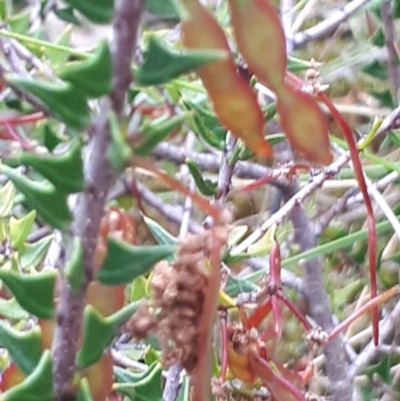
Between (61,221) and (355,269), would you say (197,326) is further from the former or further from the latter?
(355,269)

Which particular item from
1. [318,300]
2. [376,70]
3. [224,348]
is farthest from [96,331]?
[376,70]

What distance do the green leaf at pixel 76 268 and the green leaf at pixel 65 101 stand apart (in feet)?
0.11

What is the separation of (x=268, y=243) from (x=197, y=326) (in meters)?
0.18

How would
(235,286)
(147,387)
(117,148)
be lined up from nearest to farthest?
(117,148) < (147,387) < (235,286)

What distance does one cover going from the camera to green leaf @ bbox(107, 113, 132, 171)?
17cm

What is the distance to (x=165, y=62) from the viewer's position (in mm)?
182

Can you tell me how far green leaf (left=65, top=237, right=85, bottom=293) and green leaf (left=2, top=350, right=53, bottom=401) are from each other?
0.03 m

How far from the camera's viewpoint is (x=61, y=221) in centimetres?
21

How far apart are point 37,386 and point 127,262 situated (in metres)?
0.05

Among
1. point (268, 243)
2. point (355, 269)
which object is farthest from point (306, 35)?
point (355, 269)

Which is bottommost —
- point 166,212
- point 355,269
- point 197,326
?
point 355,269

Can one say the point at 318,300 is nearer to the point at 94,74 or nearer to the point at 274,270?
the point at 274,270

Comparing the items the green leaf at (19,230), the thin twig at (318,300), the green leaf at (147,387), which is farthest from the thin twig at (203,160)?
the green leaf at (147,387)

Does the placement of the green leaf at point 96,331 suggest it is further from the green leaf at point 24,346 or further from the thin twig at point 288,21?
the thin twig at point 288,21
